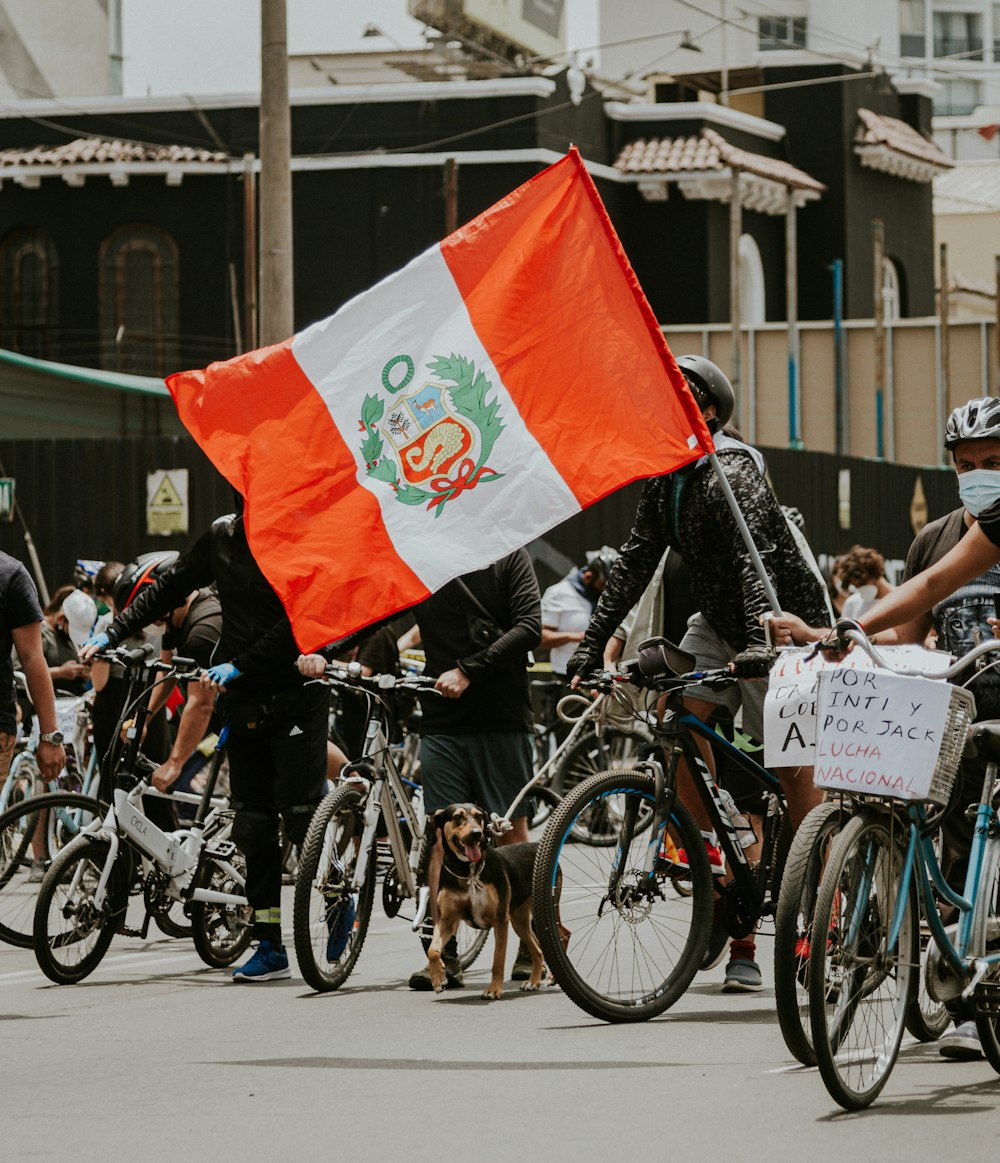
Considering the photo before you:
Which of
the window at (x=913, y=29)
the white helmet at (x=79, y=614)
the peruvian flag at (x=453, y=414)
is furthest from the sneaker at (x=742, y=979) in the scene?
the window at (x=913, y=29)

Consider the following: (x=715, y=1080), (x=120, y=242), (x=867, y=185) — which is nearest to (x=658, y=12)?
(x=867, y=185)

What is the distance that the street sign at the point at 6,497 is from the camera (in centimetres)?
2098

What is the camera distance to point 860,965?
592 cm

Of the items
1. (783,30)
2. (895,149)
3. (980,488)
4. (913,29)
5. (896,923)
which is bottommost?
(896,923)

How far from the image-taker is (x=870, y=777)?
19.4 feet

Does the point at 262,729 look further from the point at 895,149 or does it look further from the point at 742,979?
the point at 895,149

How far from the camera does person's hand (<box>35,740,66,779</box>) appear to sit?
Answer: 9.27 m

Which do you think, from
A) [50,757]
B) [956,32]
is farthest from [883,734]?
[956,32]

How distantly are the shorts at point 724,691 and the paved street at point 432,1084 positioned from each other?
1.03 meters

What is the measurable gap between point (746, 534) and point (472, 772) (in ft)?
6.77

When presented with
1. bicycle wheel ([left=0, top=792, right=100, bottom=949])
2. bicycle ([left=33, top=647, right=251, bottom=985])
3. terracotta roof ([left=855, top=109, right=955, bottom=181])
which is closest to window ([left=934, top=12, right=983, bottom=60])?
terracotta roof ([left=855, top=109, right=955, bottom=181])

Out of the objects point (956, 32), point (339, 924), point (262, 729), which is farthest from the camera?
point (956, 32)

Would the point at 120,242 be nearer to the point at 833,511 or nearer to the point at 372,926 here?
the point at 833,511

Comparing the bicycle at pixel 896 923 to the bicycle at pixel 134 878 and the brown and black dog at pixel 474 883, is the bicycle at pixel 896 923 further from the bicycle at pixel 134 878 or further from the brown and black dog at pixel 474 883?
the bicycle at pixel 134 878
